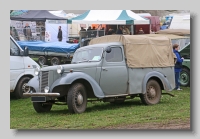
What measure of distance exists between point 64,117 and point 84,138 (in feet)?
4.33

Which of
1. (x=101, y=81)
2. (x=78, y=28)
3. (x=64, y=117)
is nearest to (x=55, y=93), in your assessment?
(x=64, y=117)

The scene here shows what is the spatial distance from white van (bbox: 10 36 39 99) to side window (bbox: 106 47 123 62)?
2.80 meters

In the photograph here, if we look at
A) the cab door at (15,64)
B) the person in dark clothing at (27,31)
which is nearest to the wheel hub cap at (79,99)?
the cab door at (15,64)

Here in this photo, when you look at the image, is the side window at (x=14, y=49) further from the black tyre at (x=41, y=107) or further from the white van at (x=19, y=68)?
the black tyre at (x=41, y=107)

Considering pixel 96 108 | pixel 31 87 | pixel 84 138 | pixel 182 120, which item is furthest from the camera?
pixel 96 108

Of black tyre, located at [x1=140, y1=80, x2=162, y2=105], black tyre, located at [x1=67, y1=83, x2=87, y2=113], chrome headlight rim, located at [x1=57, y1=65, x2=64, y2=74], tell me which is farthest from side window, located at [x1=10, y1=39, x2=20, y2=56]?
black tyre, located at [x1=140, y1=80, x2=162, y2=105]

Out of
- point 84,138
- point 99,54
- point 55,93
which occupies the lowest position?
point 84,138

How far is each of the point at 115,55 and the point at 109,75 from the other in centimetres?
59

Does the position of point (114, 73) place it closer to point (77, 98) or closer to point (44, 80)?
point (77, 98)

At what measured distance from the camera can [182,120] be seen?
11195 mm

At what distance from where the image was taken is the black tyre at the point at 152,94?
13031mm

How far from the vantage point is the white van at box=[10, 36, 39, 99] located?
1423cm

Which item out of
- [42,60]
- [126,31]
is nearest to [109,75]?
[126,31]

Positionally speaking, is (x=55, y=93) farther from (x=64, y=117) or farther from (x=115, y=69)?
(x=115, y=69)
